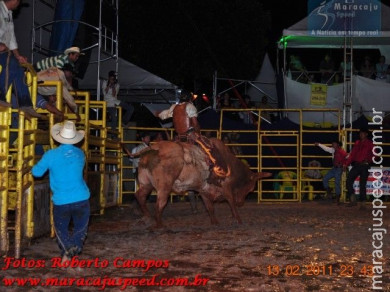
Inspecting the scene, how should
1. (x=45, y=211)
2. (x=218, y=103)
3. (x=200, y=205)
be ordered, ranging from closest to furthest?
(x=45, y=211) < (x=200, y=205) < (x=218, y=103)

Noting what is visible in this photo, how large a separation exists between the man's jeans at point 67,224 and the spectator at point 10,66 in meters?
1.43

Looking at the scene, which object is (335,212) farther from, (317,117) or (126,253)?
(126,253)

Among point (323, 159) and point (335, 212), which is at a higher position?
point (323, 159)

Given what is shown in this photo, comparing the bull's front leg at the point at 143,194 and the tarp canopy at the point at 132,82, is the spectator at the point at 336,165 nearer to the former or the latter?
the tarp canopy at the point at 132,82

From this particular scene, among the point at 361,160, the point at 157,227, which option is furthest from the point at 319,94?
the point at 157,227

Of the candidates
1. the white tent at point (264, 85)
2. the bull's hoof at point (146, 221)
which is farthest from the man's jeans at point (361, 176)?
the white tent at point (264, 85)

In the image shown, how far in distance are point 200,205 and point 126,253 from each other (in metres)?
7.55

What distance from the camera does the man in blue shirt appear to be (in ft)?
22.9

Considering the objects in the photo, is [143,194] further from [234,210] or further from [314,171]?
[314,171]

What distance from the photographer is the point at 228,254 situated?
25.8ft

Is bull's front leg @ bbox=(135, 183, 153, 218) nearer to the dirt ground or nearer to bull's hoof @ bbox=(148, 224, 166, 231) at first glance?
the dirt ground

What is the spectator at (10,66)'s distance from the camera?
777cm

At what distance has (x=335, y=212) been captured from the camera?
45.0 ft

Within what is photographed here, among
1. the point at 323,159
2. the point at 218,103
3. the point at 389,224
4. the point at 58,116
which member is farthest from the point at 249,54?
the point at 58,116
